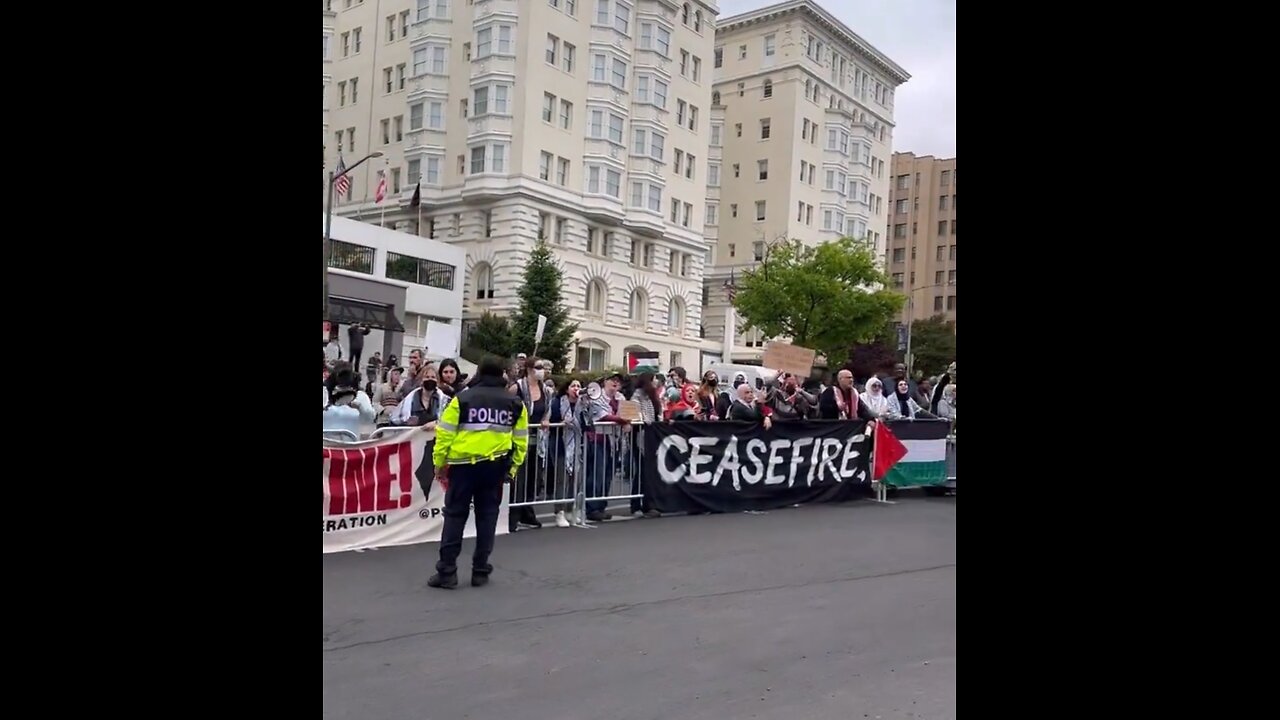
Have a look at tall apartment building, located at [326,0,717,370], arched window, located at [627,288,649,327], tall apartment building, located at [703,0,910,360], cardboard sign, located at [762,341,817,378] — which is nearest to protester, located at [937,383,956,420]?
cardboard sign, located at [762,341,817,378]

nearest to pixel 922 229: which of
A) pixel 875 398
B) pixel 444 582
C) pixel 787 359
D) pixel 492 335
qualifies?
pixel 492 335

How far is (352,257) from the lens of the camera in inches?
1681

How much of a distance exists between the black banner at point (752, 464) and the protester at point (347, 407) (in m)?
3.43

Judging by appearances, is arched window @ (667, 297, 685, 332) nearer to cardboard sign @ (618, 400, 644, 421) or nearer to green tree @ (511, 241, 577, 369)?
green tree @ (511, 241, 577, 369)

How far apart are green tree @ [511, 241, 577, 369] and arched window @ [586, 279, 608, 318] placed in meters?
6.31

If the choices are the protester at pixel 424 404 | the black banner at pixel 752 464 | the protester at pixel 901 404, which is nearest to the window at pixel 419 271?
the protester at pixel 901 404

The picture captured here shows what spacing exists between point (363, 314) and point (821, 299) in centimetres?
2413

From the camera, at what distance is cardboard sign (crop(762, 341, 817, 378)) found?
15.6 meters

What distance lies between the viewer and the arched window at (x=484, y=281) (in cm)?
5181

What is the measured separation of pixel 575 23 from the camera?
53.5 meters
